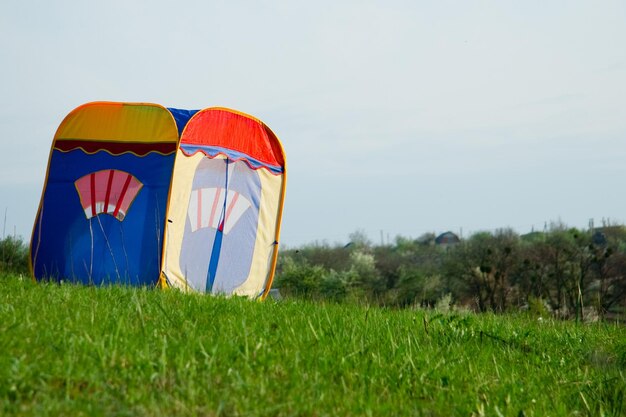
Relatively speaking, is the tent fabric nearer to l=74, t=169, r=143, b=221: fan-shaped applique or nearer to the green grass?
l=74, t=169, r=143, b=221: fan-shaped applique

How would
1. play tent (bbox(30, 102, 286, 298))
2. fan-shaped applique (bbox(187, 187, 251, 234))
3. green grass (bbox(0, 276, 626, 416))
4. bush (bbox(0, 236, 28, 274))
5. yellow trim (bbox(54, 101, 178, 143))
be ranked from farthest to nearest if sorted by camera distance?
bush (bbox(0, 236, 28, 274))
fan-shaped applique (bbox(187, 187, 251, 234))
yellow trim (bbox(54, 101, 178, 143))
play tent (bbox(30, 102, 286, 298))
green grass (bbox(0, 276, 626, 416))

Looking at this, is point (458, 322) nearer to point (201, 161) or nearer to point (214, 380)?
point (214, 380)

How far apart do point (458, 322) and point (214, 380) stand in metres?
3.09

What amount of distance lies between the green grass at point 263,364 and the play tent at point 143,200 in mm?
3256

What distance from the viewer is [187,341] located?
452 cm

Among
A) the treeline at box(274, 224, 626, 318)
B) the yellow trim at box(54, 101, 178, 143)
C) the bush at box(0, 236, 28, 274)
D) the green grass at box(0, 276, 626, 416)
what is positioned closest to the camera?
Result: the green grass at box(0, 276, 626, 416)

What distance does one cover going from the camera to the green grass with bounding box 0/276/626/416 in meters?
3.70

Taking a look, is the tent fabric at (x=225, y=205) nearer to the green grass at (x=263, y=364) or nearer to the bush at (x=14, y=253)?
the green grass at (x=263, y=364)

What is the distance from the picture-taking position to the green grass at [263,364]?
370cm

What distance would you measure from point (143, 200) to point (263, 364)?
6039mm

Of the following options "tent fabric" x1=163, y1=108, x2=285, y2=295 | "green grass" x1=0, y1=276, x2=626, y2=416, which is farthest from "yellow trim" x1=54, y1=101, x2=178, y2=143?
"green grass" x1=0, y1=276, x2=626, y2=416

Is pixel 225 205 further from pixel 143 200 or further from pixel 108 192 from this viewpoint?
pixel 108 192

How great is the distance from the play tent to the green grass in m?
3.26

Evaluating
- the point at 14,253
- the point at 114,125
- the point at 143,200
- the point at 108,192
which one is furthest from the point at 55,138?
the point at 14,253
